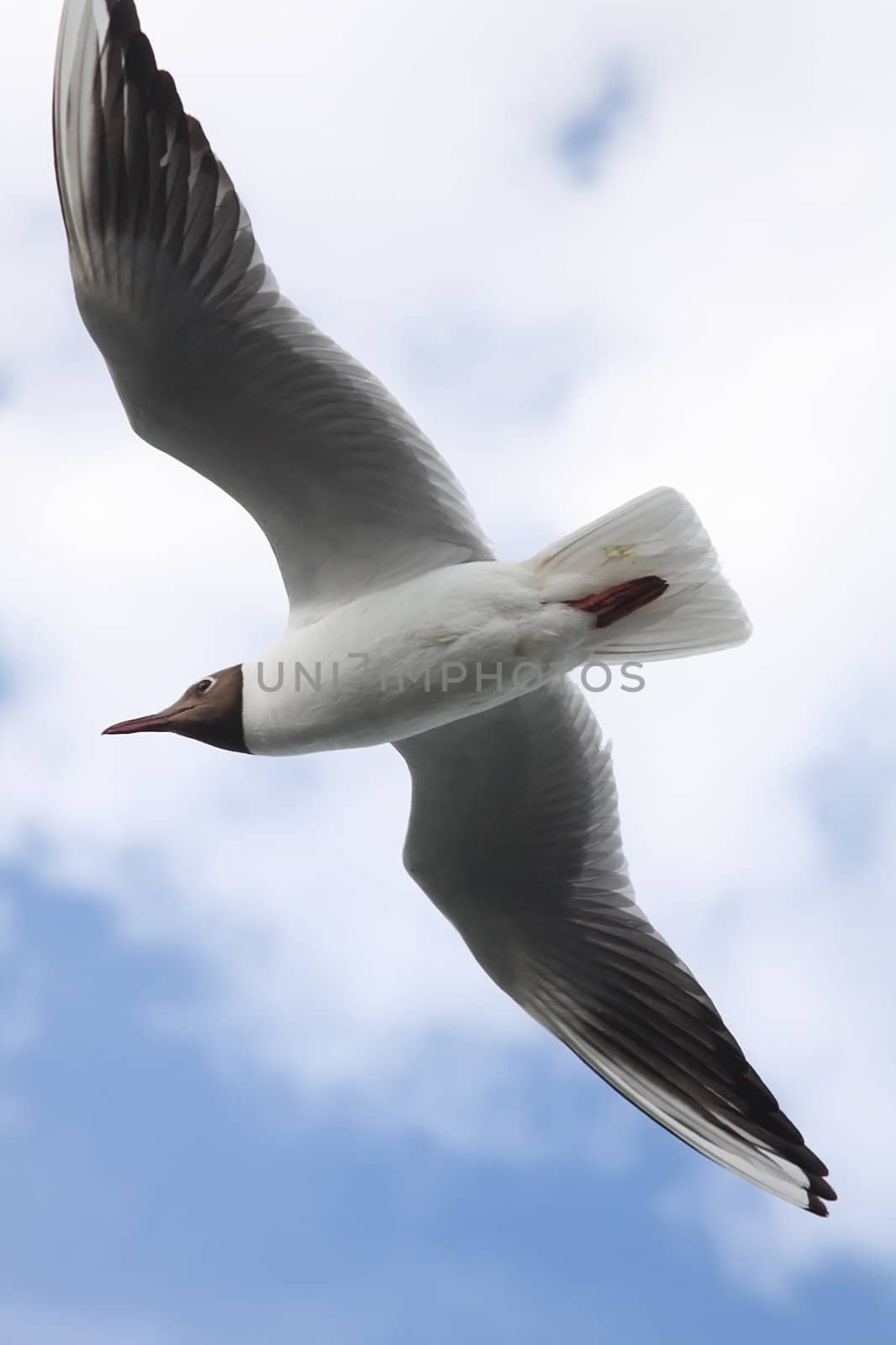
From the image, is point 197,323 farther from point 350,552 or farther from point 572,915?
point 572,915

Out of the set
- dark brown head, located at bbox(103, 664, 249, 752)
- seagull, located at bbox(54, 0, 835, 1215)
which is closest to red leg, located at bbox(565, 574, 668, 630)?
seagull, located at bbox(54, 0, 835, 1215)

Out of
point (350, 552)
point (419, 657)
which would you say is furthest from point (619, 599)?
point (350, 552)

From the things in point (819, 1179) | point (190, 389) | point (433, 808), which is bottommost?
point (819, 1179)

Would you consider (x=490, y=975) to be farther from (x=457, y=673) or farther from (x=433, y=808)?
(x=457, y=673)

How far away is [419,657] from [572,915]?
120 centimetres

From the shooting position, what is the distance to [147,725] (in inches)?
201

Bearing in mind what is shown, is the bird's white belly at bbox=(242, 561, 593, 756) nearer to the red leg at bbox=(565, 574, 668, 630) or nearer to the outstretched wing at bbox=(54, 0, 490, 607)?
the red leg at bbox=(565, 574, 668, 630)

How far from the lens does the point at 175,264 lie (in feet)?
14.8

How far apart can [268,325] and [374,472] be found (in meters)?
0.50

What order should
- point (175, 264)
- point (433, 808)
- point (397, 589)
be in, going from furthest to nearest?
point (433, 808)
point (397, 589)
point (175, 264)

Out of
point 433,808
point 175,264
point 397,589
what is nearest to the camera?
point 175,264

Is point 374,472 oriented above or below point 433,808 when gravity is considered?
above

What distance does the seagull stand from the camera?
15.0 feet

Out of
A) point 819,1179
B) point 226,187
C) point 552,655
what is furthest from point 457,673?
point 819,1179
